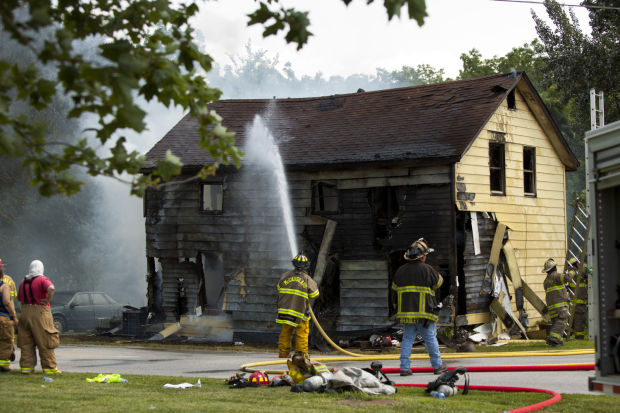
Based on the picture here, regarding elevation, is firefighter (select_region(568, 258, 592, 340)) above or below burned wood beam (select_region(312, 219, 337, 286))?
below

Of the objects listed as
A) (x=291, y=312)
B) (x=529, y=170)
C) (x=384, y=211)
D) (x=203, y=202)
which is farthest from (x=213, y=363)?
(x=529, y=170)

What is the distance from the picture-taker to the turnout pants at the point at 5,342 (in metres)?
12.7

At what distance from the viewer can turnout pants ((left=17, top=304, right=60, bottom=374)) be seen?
12.3 meters

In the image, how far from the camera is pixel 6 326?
1277cm

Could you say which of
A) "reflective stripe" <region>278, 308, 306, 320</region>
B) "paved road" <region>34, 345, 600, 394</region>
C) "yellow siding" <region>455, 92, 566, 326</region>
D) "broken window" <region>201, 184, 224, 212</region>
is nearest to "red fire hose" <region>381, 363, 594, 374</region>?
"paved road" <region>34, 345, 600, 394</region>

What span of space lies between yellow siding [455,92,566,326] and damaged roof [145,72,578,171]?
54cm

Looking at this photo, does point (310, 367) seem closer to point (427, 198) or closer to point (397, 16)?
point (397, 16)

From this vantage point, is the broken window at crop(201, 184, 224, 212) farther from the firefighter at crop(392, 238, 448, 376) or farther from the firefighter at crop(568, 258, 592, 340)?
the firefighter at crop(392, 238, 448, 376)

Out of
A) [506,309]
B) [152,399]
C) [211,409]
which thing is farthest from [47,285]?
[506,309]

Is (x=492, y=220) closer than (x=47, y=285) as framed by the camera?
No

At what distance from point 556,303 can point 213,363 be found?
7.37m

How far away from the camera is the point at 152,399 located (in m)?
9.24

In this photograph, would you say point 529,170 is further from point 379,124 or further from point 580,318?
point 580,318

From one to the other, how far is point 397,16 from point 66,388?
726cm
